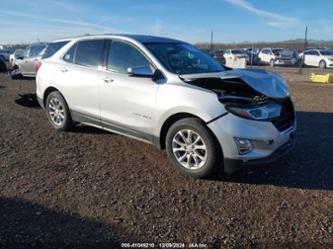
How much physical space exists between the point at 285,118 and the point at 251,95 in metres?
0.69

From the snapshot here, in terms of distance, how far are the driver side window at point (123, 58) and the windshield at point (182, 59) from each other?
197 mm

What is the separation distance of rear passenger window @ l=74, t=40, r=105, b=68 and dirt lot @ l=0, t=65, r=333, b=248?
1.33 meters

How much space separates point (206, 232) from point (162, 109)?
185 cm

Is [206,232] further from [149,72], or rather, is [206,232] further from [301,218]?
[149,72]

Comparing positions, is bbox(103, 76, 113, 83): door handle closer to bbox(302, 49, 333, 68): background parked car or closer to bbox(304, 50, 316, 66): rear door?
bbox(302, 49, 333, 68): background parked car

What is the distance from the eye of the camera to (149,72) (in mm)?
4926

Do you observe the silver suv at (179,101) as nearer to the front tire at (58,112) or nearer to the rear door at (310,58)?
the front tire at (58,112)

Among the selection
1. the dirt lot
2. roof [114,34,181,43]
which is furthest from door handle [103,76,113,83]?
the dirt lot

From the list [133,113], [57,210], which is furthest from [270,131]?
[57,210]

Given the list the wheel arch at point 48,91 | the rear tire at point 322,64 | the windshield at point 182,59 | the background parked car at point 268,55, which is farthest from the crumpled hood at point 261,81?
the background parked car at point 268,55

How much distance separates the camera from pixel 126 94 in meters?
5.23

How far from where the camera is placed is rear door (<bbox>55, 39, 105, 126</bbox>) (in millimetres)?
5785

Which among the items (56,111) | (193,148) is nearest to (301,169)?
(193,148)

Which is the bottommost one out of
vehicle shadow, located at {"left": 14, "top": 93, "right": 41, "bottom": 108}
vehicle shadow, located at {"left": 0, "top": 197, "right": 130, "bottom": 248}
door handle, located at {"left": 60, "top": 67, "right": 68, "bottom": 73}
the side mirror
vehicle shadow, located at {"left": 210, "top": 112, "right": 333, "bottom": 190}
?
vehicle shadow, located at {"left": 0, "top": 197, "right": 130, "bottom": 248}
